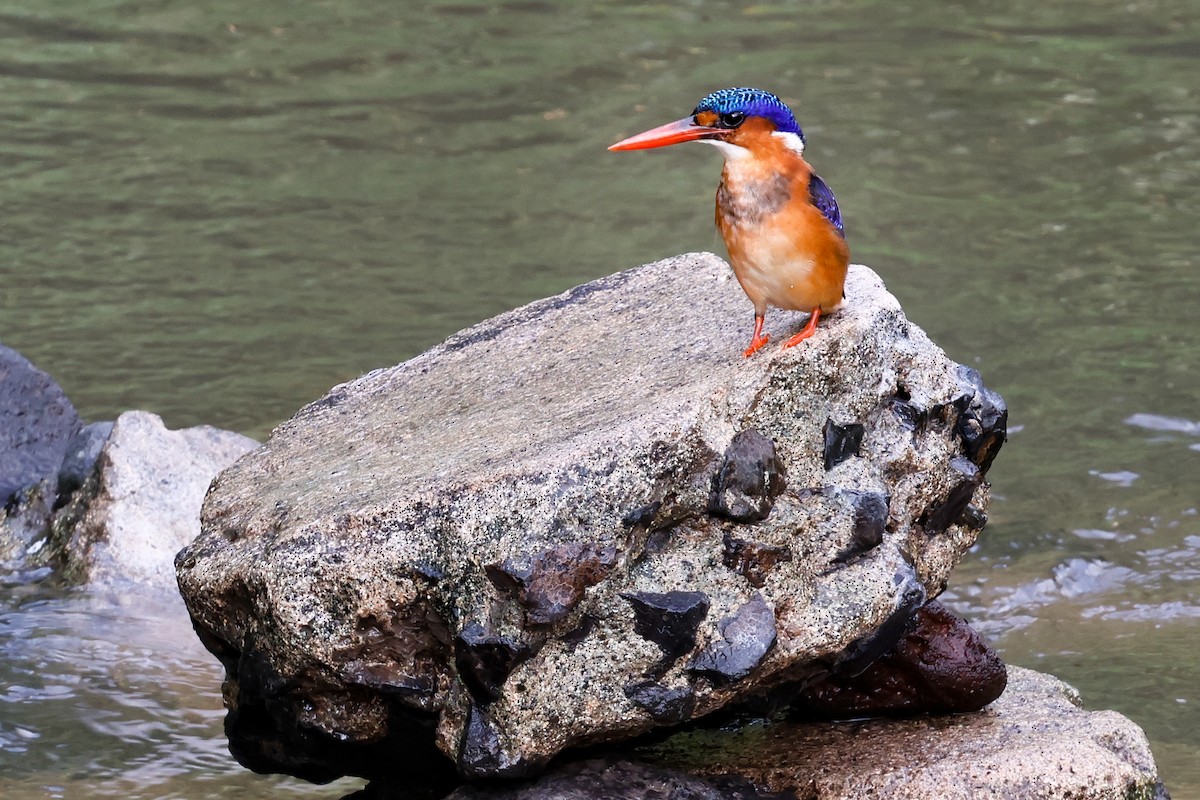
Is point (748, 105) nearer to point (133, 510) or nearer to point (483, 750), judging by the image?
point (483, 750)

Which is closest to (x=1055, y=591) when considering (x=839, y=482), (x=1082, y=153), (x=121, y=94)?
(x=839, y=482)

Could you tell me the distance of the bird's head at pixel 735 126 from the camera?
377 centimetres

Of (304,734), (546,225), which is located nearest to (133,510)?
(304,734)

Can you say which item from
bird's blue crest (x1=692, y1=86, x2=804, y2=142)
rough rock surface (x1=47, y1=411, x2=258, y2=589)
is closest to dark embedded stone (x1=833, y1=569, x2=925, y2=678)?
bird's blue crest (x1=692, y1=86, x2=804, y2=142)

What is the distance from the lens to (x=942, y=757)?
3945 mm

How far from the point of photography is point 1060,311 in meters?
9.42

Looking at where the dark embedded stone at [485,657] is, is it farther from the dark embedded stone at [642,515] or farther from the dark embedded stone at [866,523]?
the dark embedded stone at [866,523]

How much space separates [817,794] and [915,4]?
12.6m

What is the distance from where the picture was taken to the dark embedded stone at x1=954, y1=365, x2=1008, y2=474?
4082 mm

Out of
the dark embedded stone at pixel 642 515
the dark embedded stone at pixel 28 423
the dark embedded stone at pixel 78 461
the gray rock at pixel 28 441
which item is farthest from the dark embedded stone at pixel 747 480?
the dark embedded stone at pixel 28 423

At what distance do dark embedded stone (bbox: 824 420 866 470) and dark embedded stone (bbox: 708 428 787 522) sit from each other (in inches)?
6.2

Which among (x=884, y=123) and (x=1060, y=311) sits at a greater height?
(x=884, y=123)

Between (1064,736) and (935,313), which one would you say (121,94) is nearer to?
(935,313)

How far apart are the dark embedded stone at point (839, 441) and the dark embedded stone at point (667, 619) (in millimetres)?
530
